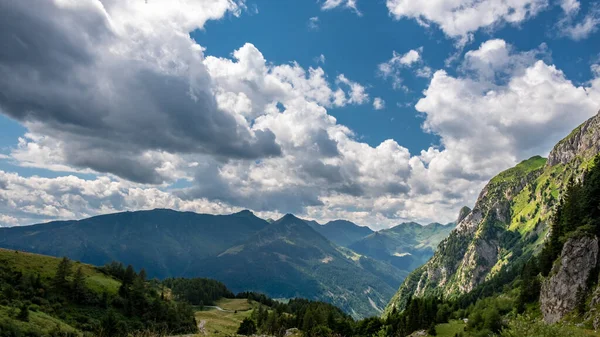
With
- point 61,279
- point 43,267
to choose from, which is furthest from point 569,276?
point 43,267

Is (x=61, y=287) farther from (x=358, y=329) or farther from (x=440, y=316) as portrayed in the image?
(x=440, y=316)

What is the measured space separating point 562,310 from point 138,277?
14857cm

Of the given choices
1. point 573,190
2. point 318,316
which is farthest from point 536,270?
point 318,316

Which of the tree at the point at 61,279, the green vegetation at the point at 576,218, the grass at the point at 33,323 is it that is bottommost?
the grass at the point at 33,323

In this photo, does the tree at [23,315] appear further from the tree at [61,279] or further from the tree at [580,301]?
the tree at [580,301]

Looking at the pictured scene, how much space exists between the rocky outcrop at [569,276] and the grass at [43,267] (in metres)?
127

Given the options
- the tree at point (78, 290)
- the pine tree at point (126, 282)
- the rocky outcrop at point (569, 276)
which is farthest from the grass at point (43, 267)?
the rocky outcrop at point (569, 276)

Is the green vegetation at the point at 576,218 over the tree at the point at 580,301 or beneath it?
over

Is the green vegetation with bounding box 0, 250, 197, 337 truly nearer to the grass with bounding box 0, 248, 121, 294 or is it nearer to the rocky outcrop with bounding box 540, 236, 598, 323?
the grass with bounding box 0, 248, 121, 294

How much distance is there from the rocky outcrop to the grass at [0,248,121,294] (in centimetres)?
12676

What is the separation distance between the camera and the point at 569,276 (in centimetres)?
8119

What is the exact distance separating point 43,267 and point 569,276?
148688 mm

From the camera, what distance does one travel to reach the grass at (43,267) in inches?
4523

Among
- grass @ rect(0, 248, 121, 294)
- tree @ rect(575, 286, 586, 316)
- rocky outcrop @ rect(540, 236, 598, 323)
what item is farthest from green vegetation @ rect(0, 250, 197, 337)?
rocky outcrop @ rect(540, 236, 598, 323)
